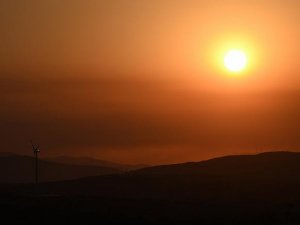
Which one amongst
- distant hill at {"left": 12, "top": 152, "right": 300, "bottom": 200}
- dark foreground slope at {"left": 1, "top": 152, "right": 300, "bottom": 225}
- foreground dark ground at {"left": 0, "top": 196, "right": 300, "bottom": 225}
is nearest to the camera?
foreground dark ground at {"left": 0, "top": 196, "right": 300, "bottom": 225}

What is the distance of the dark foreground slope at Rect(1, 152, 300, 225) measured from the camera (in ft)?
262

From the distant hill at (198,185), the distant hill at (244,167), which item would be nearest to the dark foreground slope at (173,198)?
the distant hill at (198,185)

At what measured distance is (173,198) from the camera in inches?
4087

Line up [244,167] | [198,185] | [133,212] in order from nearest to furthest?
[133,212] → [198,185] → [244,167]

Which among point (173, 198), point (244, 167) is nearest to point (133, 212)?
point (173, 198)

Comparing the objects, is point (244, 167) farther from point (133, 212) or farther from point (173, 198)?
point (133, 212)

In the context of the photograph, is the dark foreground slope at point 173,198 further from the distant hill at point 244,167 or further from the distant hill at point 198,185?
the distant hill at point 244,167

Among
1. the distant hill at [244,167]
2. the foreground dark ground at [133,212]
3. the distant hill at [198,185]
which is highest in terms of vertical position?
the distant hill at [244,167]

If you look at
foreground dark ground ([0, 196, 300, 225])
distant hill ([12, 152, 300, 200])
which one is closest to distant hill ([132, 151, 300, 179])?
distant hill ([12, 152, 300, 200])

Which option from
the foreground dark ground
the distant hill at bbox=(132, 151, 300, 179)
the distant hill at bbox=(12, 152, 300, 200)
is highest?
the distant hill at bbox=(132, 151, 300, 179)

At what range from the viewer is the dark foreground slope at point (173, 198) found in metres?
79.8

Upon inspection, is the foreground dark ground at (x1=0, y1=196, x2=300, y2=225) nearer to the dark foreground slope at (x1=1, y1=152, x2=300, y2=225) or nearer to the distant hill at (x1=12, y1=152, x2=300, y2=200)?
the dark foreground slope at (x1=1, y1=152, x2=300, y2=225)

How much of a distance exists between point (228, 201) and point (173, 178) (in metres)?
26.4

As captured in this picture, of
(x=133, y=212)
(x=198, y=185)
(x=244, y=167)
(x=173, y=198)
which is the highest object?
(x=244, y=167)
